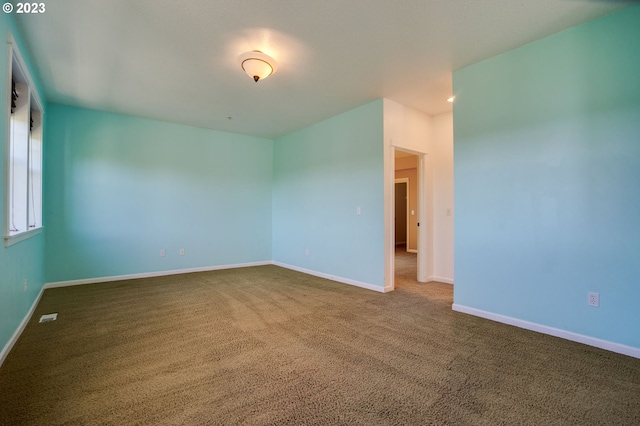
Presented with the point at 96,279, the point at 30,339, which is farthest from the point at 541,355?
the point at 96,279

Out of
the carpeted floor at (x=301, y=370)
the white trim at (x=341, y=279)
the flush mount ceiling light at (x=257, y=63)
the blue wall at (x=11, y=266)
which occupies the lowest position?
the carpeted floor at (x=301, y=370)

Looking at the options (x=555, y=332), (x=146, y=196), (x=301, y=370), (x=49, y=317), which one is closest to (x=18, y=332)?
(x=49, y=317)

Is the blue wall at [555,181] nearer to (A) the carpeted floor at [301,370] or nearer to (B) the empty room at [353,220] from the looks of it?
(B) the empty room at [353,220]

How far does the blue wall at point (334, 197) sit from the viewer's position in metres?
4.07

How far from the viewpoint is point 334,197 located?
4.74 meters

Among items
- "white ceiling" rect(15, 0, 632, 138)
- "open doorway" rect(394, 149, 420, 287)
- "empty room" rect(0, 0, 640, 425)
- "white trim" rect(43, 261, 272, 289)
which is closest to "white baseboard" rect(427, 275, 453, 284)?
"empty room" rect(0, 0, 640, 425)

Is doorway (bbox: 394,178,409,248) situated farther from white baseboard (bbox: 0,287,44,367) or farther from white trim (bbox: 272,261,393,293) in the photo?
white baseboard (bbox: 0,287,44,367)

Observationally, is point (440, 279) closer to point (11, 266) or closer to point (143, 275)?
point (143, 275)

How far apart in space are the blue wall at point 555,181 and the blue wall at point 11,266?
4.07 meters

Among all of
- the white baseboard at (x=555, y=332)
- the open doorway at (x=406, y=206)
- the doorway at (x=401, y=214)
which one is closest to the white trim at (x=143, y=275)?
the open doorway at (x=406, y=206)

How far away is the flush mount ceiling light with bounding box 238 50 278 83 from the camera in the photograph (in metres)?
2.73

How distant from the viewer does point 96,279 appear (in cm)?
445

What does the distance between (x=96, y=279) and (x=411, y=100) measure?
5.52 metres

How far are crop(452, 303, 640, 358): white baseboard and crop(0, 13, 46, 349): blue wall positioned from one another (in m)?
4.10
